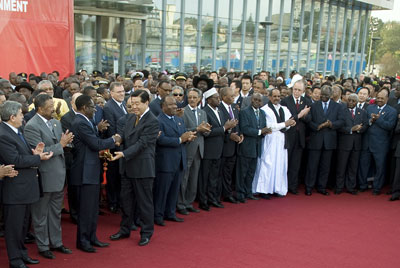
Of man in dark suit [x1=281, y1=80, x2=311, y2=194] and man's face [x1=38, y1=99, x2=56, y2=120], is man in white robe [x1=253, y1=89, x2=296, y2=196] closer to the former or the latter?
man in dark suit [x1=281, y1=80, x2=311, y2=194]

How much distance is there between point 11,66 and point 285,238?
25.0 ft

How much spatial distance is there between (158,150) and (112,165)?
1001mm

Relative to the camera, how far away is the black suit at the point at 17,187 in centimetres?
475

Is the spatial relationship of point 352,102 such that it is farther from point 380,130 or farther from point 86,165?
point 86,165

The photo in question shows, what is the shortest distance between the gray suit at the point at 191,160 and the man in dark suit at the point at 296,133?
2179 mm

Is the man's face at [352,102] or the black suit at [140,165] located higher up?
the man's face at [352,102]

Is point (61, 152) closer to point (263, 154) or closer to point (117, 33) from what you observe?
point (263, 154)

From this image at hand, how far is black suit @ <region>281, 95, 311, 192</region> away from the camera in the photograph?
880cm

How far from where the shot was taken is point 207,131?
7.12 meters

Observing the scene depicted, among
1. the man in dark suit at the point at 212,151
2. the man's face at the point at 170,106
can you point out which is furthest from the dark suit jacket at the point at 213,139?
the man's face at the point at 170,106

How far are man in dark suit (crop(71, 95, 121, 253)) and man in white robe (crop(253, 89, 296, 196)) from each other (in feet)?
12.2

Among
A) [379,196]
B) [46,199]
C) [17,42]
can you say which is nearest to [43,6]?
[17,42]

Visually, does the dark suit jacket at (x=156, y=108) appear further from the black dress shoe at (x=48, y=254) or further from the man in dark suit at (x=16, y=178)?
the black dress shoe at (x=48, y=254)

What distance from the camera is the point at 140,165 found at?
581 cm
